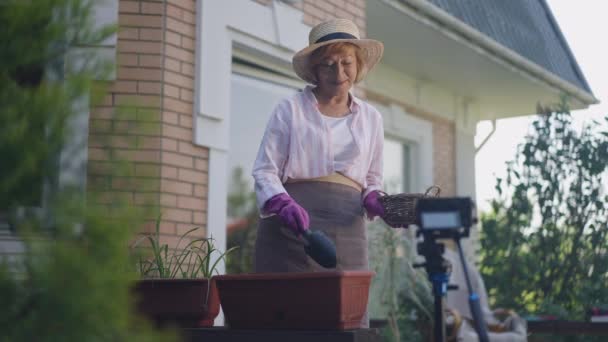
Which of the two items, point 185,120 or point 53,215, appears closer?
point 53,215

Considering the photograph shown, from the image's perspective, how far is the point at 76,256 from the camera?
50.5 inches

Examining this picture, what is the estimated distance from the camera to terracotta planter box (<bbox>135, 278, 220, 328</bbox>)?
3.01 meters

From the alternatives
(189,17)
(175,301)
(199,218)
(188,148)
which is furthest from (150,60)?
(175,301)

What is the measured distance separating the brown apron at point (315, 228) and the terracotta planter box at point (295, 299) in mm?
360

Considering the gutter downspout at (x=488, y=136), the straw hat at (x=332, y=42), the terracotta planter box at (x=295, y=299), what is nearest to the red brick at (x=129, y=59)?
the straw hat at (x=332, y=42)

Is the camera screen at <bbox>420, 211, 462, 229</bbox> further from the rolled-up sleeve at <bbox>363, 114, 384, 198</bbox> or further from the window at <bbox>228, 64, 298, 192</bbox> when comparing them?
the window at <bbox>228, 64, 298, 192</bbox>

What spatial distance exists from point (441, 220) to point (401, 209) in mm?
1033

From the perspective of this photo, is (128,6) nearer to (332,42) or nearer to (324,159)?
(332,42)

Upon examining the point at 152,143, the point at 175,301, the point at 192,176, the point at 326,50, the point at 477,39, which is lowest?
the point at 175,301

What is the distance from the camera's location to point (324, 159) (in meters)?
3.26

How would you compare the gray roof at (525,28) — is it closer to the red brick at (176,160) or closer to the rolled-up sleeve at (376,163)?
the red brick at (176,160)

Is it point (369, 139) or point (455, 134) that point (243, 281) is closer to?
point (369, 139)

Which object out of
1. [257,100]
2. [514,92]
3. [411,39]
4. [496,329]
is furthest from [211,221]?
[514,92]

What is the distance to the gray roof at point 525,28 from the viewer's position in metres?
8.51
